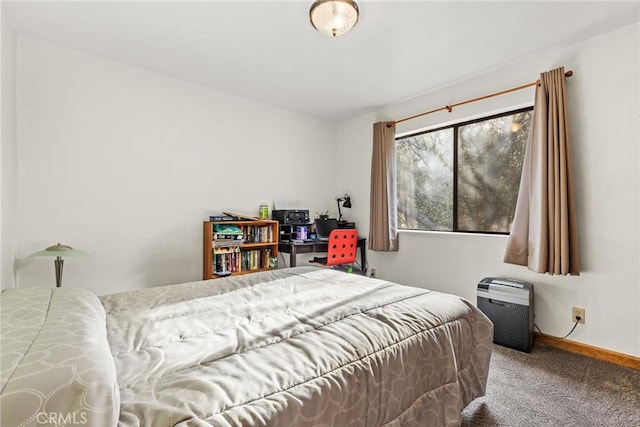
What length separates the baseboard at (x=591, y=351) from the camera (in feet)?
7.17

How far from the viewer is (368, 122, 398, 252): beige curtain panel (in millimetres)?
3748

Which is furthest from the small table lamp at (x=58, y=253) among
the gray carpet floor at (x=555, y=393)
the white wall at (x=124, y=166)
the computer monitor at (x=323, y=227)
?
the gray carpet floor at (x=555, y=393)

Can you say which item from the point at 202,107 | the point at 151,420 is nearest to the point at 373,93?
the point at 202,107

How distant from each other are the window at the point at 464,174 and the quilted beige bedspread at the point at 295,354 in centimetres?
193

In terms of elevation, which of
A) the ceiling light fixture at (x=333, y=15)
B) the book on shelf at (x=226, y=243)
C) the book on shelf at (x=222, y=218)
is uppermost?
the ceiling light fixture at (x=333, y=15)

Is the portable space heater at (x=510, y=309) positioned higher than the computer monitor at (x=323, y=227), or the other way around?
the computer monitor at (x=323, y=227)

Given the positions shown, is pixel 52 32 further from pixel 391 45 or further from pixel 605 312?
pixel 605 312

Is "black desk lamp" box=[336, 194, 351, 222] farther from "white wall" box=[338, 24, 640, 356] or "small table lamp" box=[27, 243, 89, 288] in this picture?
"small table lamp" box=[27, 243, 89, 288]

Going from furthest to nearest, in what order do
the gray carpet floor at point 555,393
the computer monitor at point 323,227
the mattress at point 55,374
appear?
the computer monitor at point 323,227, the gray carpet floor at point 555,393, the mattress at point 55,374

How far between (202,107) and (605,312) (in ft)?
13.5

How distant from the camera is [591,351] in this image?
2348mm

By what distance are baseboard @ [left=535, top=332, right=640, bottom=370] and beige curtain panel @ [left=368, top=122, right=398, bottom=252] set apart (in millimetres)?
1680

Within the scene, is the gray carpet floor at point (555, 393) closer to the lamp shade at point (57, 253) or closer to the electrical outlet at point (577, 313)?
the electrical outlet at point (577, 313)

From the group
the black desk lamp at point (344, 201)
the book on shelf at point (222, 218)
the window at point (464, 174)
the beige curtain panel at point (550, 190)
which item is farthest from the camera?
the black desk lamp at point (344, 201)
